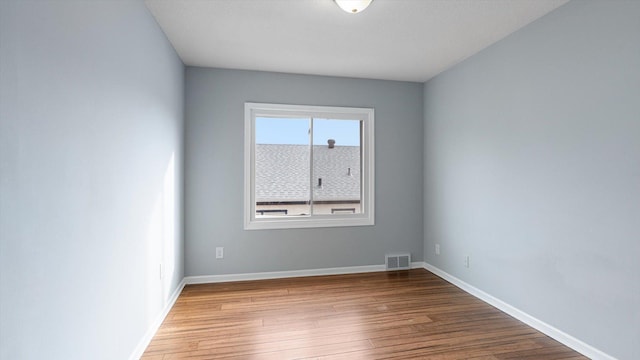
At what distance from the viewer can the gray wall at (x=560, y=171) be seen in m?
1.81

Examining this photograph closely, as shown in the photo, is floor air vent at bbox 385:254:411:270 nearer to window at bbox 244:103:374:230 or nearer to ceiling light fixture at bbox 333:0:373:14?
window at bbox 244:103:374:230

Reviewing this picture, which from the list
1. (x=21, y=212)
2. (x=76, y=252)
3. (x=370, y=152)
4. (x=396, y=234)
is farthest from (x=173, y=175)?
(x=396, y=234)

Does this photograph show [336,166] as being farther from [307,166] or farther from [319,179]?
[307,166]

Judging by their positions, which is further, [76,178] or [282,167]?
[282,167]

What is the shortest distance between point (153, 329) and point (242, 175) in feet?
5.77

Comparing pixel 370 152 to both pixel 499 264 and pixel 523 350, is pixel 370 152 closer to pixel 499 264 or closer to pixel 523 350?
pixel 499 264

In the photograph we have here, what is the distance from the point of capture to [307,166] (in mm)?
3748

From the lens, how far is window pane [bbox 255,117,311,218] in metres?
3.62

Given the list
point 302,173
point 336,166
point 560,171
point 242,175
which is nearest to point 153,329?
point 242,175

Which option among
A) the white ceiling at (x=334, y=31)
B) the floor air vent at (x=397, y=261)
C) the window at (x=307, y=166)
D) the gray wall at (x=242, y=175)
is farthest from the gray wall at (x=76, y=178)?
the floor air vent at (x=397, y=261)

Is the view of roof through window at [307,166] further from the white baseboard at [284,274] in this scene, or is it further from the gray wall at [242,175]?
the white baseboard at [284,274]

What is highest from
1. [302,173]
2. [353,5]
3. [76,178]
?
[353,5]

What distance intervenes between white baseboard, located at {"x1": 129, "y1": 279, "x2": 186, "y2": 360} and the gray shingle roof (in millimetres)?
1355

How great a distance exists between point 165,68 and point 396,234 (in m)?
3.24
